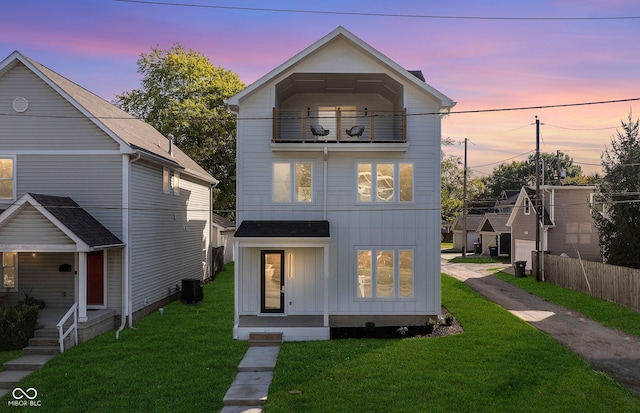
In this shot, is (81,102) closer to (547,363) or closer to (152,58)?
(547,363)

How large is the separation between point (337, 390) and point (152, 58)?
3507 centimetres

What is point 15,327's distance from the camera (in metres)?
13.2

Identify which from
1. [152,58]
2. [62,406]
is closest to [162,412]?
[62,406]

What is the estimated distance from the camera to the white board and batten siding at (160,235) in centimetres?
1659

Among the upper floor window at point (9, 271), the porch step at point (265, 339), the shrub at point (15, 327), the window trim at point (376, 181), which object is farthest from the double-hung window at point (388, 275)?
the upper floor window at point (9, 271)

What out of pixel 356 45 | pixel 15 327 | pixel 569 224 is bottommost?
pixel 15 327

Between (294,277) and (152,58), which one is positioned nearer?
(294,277)

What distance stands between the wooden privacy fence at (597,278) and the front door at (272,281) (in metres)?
13.4

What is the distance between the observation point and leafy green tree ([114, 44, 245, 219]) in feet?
117

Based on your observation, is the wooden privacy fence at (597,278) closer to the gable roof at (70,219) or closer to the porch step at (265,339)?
the porch step at (265,339)

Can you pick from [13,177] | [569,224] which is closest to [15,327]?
[13,177]

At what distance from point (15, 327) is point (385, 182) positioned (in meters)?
11.8

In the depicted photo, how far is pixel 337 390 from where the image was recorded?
9.94 metres

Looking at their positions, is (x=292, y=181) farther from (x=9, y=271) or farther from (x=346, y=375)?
(x=9, y=271)
